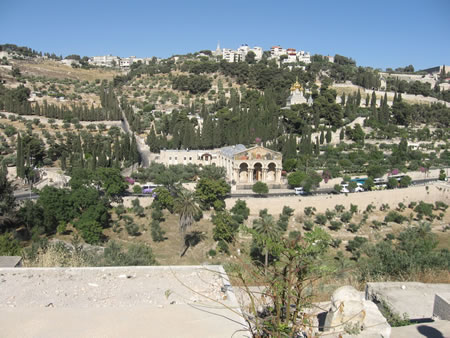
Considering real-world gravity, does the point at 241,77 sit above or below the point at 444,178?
above

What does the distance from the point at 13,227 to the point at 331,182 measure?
87.0 feet

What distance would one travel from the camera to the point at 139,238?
85.6ft

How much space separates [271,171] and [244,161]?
3.39 meters

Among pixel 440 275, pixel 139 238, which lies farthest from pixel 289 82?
pixel 440 275

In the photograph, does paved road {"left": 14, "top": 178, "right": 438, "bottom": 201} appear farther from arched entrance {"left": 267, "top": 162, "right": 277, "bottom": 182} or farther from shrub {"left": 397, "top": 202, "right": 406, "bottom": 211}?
arched entrance {"left": 267, "top": 162, "right": 277, "bottom": 182}

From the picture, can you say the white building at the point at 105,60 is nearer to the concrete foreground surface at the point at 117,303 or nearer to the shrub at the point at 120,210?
the shrub at the point at 120,210

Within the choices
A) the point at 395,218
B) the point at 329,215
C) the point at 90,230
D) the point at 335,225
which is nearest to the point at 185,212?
the point at 90,230

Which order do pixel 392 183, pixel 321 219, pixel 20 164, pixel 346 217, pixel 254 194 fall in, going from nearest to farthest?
pixel 321 219 → pixel 346 217 → pixel 254 194 → pixel 20 164 → pixel 392 183

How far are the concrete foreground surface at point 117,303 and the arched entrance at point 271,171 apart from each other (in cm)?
3068

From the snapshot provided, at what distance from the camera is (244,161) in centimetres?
3741

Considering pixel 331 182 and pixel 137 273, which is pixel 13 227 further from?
pixel 331 182

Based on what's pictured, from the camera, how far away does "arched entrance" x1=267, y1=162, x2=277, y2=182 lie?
3866 cm

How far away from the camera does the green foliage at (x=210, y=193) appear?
30141mm

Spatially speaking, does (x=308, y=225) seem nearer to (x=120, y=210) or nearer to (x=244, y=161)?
(x=244, y=161)
